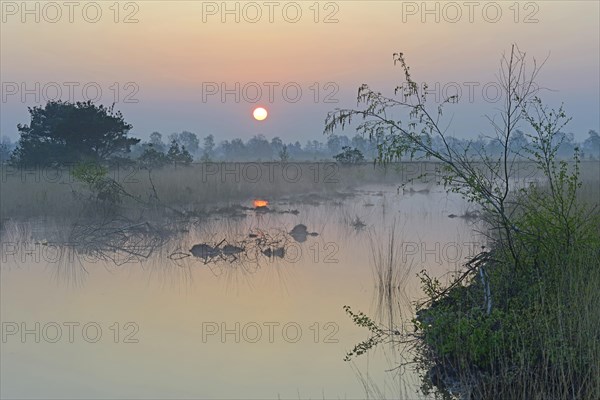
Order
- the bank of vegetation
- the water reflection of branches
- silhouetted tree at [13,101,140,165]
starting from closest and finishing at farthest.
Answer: the bank of vegetation → the water reflection of branches → silhouetted tree at [13,101,140,165]

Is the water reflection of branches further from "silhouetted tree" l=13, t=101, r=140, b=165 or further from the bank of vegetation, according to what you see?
"silhouetted tree" l=13, t=101, r=140, b=165

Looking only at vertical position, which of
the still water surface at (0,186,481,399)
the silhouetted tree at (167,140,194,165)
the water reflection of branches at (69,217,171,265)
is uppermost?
the silhouetted tree at (167,140,194,165)

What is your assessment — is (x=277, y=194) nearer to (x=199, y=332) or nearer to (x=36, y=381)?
(x=199, y=332)

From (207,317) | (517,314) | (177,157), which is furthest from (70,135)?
(517,314)

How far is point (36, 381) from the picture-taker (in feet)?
23.5

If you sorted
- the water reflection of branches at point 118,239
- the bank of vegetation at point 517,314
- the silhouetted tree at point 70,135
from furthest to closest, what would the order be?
1. the silhouetted tree at point 70,135
2. the water reflection of branches at point 118,239
3. the bank of vegetation at point 517,314

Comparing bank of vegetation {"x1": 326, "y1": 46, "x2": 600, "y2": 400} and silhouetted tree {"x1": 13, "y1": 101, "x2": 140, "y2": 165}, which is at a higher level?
silhouetted tree {"x1": 13, "y1": 101, "x2": 140, "y2": 165}

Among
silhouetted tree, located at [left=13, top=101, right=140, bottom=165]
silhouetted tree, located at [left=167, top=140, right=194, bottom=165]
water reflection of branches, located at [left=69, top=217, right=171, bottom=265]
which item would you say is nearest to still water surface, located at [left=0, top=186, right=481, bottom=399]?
water reflection of branches, located at [left=69, top=217, right=171, bottom=265]

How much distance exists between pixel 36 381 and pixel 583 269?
5.50 m

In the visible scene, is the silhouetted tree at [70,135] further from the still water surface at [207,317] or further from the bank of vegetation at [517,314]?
the bank of vegetation at [517,314]

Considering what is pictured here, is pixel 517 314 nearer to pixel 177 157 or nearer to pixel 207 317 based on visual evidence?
pixel 207 317

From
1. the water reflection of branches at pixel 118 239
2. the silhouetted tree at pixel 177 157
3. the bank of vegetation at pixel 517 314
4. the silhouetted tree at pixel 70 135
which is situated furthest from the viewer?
the silhouetted tree at pixel 177 157

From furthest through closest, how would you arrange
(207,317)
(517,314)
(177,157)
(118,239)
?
1. (177,157)
2. (118,239)
3. (207,317)
4. (517,314)

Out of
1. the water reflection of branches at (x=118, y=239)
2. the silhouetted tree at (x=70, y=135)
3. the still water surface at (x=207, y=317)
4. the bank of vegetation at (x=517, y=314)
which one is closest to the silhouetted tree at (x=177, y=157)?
the silhouetted tree at (x=70, y=135)
